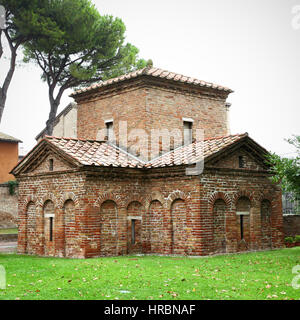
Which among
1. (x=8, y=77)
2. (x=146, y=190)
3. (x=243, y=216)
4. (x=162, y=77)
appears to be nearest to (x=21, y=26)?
(x=8, y=77)

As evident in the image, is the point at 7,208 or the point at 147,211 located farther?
the point at 7,208

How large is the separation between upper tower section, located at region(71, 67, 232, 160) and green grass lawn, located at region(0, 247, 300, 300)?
5.67 metres

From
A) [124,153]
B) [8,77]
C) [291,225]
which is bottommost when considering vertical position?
[291,225]

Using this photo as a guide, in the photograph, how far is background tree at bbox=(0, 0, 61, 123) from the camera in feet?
71.3

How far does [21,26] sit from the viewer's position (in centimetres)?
2208

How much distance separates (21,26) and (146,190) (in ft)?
38.5

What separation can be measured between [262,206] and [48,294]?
1016 cm

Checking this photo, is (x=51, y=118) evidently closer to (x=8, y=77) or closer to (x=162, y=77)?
(x=8, y=77)

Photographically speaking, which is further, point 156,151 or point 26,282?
point 156,151

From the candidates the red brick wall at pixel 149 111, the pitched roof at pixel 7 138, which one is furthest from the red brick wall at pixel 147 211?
the pitched roof at pixel 7 138

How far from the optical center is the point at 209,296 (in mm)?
7961

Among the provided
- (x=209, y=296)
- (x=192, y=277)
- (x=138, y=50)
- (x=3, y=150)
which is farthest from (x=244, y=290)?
(x=3, y=150)

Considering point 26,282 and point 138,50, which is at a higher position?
point 138,50

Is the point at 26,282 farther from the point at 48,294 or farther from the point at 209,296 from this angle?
the point at 209,296
